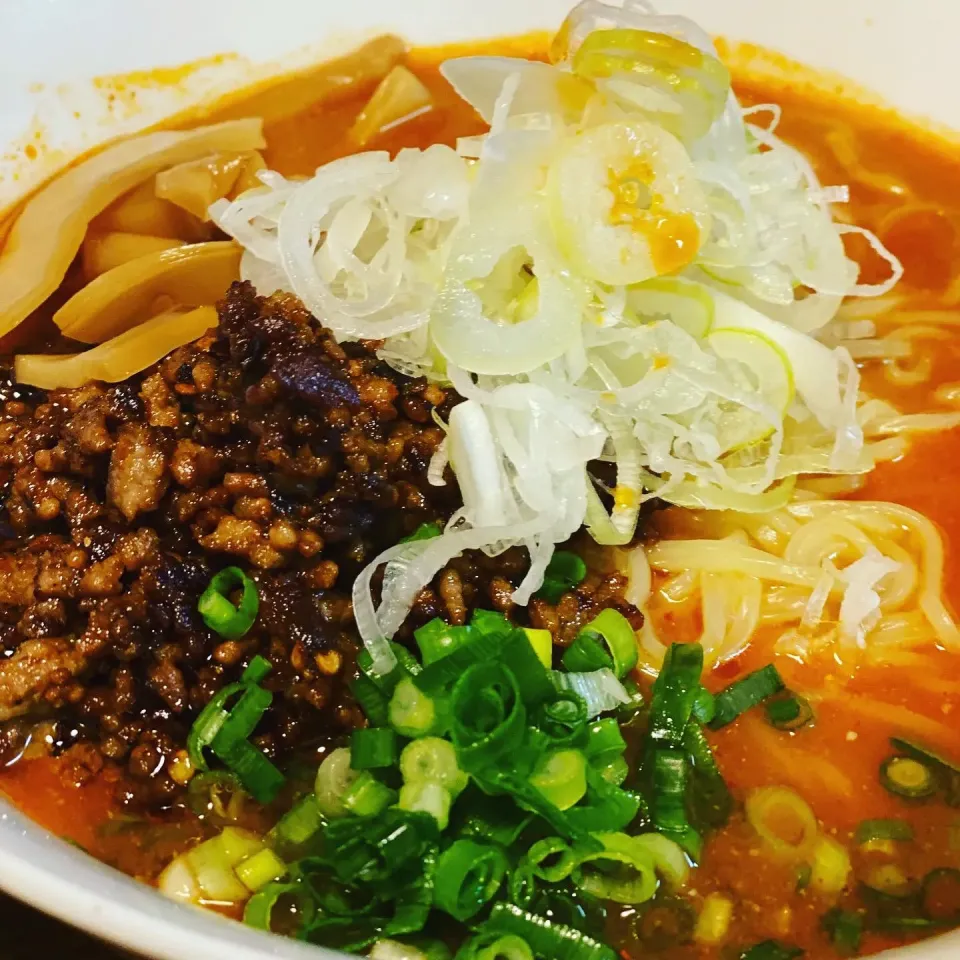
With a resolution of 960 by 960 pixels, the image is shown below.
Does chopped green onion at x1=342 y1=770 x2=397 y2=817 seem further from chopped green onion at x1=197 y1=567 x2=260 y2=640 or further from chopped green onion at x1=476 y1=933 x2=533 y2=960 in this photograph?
chopped green onion at x1=197 y1=567 x2=260 y2=640

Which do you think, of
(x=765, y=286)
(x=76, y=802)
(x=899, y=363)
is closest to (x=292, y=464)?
(x=76, y=802)

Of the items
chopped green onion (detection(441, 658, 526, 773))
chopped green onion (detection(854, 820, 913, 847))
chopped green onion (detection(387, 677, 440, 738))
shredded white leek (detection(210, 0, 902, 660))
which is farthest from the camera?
shredded white leek (detection(210, 0, 902, 660))

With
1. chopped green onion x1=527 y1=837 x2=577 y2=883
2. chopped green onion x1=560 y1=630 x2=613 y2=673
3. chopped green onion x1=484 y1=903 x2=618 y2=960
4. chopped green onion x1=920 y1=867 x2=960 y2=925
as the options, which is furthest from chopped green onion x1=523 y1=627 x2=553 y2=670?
chopped green onion x1=920 y1=867 x2=960 y2=925

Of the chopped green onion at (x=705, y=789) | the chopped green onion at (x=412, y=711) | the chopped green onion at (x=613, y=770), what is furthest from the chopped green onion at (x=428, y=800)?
the chopped green onion at (x=705, y=789)

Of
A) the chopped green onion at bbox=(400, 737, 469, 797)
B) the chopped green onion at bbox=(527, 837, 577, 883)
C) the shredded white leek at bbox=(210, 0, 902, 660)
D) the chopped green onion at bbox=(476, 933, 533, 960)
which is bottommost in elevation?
the chopped green onion at bbox=(476, 933, 533, 960)

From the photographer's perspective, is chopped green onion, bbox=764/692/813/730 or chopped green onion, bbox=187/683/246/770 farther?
chopped green onion, bbox=764/692/813/730

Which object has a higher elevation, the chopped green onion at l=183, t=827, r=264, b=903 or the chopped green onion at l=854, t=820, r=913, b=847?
the chopped green onion at l=183, t=827, r=264, b=903

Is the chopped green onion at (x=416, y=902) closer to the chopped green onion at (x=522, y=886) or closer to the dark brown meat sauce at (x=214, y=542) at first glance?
the chopped green onion at (x=522, y=886)
